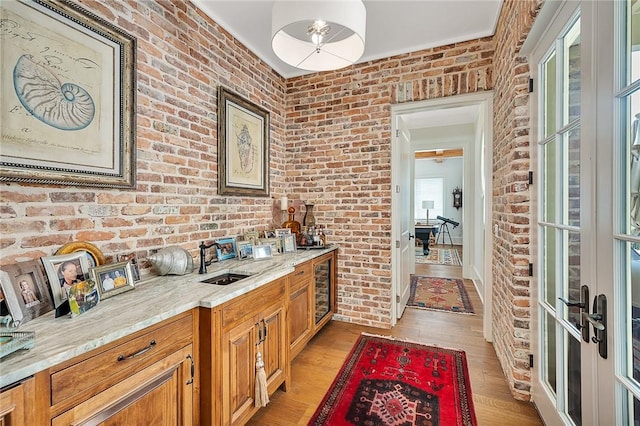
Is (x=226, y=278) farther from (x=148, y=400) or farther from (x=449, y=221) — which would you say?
(x=449, y=221)

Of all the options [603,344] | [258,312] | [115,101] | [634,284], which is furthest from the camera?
[258,312]

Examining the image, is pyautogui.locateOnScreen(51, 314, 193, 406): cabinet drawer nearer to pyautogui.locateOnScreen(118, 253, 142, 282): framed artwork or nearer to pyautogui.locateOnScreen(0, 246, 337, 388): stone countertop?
pyautogui.locateOnScreen(0, 246, 337, 388): stone countertop

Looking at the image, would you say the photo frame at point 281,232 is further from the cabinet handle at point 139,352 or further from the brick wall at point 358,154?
the cabinet handle at point 139,352

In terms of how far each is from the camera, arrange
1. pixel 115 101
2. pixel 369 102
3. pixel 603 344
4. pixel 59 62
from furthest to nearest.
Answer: pixel 369 102 < pixel 115 101 < pixel 59 62 < pixel 603 344

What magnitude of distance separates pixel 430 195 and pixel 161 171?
9.59m

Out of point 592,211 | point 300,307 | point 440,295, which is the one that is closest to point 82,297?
point 300,307

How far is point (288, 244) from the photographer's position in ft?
9.01

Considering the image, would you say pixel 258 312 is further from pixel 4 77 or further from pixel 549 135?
pixel 549 135

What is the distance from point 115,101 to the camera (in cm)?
162

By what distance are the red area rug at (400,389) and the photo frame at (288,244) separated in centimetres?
110

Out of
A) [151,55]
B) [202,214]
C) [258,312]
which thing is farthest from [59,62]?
[258,312]

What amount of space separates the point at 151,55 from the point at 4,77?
0.83m

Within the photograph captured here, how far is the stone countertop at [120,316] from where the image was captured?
0.83 meters

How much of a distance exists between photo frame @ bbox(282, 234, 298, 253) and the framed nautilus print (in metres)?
1.38
